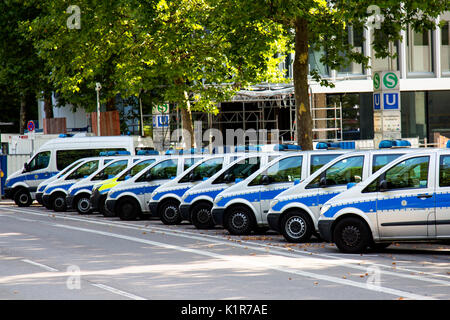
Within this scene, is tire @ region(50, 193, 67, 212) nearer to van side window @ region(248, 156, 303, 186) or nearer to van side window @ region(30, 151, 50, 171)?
van side window @ region(30, 151, 50, 171)

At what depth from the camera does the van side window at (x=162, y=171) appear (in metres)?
21.1

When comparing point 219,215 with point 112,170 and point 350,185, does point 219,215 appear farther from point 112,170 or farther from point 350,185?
point 112,170

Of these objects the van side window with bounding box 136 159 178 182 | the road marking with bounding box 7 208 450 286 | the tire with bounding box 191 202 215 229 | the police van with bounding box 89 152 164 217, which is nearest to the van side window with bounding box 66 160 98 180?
the police van with bounding box 89 152 164 217

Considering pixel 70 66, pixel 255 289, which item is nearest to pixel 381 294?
pixel 255 289

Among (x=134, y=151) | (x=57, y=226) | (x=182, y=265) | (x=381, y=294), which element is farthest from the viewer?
(x=134, y=151)

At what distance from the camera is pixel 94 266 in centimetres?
1202

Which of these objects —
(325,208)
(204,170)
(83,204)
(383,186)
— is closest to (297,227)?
(325,208)

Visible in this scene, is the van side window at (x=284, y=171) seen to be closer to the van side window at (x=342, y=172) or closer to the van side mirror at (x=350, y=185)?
the van side window at (x=342, y=172)

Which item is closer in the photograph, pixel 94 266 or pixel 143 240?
pixel 94 266

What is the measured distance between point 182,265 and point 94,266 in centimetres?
133

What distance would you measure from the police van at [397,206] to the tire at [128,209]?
9.25 meters

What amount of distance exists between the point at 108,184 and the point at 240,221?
7633 millimetres

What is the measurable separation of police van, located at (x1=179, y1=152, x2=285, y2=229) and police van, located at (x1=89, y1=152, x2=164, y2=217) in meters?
3.93

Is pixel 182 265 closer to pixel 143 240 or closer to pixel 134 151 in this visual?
pixel 143 240
